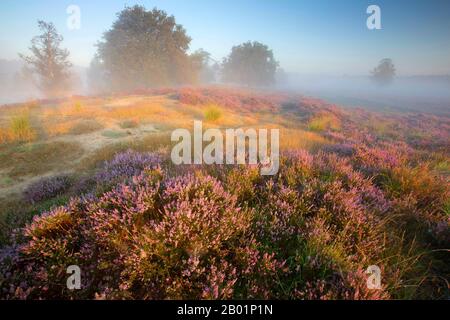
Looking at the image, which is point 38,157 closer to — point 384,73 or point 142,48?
point 142,48

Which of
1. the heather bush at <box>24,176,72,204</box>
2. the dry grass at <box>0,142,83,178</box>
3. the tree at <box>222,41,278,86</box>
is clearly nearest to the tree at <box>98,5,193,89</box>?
the tree at <box>222,41,278,86</box>

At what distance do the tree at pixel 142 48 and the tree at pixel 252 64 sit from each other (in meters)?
21.1

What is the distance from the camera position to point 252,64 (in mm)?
56125

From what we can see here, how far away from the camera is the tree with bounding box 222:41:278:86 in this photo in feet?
183

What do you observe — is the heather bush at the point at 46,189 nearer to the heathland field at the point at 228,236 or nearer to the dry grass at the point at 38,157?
the heathland field at the point at 228,236

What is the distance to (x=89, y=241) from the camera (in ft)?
8.60

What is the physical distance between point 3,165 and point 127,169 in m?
3.94

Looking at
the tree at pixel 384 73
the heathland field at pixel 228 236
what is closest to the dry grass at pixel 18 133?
the heathland field at pixel 228 236

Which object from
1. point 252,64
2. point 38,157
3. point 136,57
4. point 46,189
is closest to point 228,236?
point 46,189

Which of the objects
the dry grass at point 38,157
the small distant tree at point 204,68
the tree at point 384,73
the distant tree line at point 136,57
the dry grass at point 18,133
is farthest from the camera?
the tree at point 384,73

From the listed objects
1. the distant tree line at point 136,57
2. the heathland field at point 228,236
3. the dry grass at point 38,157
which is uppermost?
the distant tree line at point 136,57

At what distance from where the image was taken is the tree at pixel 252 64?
55.8 meters
